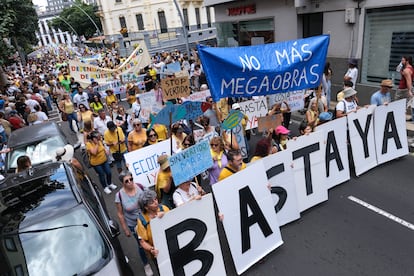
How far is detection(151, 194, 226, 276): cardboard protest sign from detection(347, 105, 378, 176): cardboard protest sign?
3418 mm

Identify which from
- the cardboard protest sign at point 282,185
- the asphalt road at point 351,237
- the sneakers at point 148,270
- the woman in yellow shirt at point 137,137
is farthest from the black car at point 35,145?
the cardboard protest sign at point 282,185

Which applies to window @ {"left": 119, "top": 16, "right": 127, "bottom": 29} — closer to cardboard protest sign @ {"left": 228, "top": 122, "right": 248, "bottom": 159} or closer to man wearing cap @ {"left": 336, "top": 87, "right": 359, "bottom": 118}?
cardboard protest sign @ {"left": 228, "top": 122, "right": 248, "bottom": 159}

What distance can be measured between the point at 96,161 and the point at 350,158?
5.21 meters

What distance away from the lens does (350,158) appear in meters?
6.34

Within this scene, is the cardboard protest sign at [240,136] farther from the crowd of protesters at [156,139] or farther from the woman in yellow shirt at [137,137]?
the woman in yellow shirt at [137,137]

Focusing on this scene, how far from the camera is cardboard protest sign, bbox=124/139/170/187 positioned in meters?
5.65

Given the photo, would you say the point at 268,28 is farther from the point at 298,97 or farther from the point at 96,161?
the point at 96,161

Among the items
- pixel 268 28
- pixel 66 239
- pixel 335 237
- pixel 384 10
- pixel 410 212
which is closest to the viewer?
pixel 66 239

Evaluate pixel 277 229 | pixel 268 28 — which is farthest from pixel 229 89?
pixel 268 28

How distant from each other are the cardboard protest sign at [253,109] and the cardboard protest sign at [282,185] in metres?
2.97

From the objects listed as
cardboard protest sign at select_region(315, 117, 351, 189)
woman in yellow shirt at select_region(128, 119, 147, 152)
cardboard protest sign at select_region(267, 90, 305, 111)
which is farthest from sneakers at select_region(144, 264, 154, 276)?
cardboard protest sign at select_region(267, 90, 305, 111)

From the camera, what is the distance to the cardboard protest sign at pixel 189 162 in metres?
3.57

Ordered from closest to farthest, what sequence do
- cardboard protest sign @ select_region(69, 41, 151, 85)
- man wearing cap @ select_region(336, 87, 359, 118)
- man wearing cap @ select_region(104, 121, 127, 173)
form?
man wearing cap @ select_region(336, 87, 359, 118), man wearing cap @ select_region(104, 121, 127, 173), cardboard protest sign @ select_region(69, 41, 151, 85)

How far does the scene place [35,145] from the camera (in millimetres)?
6680
